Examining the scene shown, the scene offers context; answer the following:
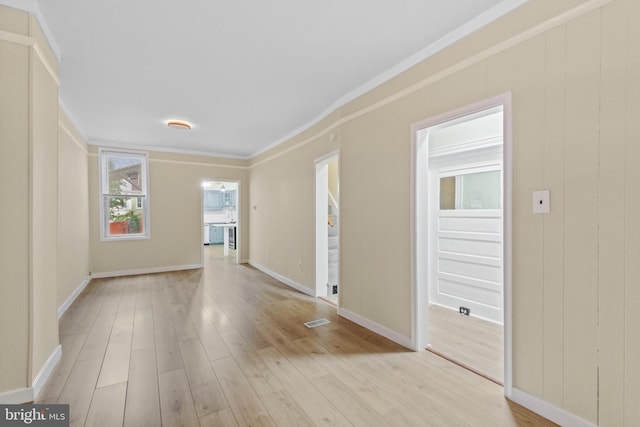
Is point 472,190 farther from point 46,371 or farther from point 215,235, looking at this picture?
point 215,235

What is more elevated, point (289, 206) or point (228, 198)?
point (228, 198)

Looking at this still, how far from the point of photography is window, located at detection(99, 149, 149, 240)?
5488 mm

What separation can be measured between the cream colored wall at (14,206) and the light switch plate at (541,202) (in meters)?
3.28

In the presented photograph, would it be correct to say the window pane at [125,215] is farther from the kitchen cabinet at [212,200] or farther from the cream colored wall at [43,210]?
the kitchen cabinet at [212,200]

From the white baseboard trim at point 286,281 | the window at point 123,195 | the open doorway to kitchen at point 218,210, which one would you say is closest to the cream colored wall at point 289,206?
the white baseboard trim at point 286,281

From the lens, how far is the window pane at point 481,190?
3.27 meters

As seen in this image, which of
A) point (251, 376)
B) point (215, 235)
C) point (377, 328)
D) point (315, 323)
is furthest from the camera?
point (215, 235)

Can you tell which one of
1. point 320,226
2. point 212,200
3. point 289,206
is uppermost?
point 212,200

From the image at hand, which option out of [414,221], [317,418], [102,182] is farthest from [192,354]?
[102,182]

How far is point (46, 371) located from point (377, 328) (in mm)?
2770

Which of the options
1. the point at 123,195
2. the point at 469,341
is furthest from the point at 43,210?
the point at 123,195

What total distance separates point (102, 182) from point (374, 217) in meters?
5.37

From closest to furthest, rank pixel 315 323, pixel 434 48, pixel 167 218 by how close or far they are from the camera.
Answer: pixel 434 48
pixel 315 323
pixel 167 218
